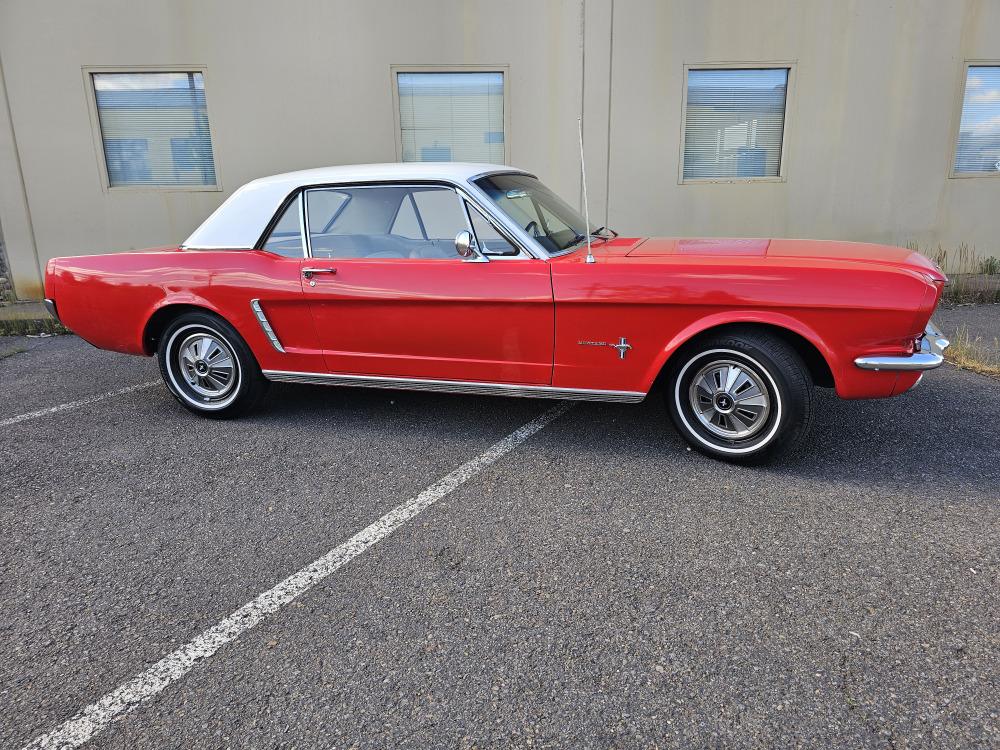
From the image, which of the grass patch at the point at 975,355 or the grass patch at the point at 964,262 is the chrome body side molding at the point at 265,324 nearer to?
the grass patch at the point at 975,355

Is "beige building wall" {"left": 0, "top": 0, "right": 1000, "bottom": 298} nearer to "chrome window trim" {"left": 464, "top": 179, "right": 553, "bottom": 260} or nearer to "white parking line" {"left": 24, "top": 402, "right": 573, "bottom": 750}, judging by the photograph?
"chrome window trim" {"left": 464, "top": 179, "right": 553, "bottom": 260}

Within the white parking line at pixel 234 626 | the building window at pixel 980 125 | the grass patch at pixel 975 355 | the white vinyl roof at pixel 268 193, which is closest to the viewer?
the white parking line at pixel 234 626

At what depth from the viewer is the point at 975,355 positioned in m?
5.25

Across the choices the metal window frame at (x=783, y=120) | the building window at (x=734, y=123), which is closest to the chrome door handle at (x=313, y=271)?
the metal window frame at (x=783, y=120)

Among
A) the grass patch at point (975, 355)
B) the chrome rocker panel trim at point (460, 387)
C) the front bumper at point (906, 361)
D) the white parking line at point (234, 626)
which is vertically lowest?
the white parking line at point (234, 626)

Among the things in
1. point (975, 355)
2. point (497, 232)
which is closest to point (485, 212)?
point (497, 232)

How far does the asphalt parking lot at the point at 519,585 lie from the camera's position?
6.47 feet

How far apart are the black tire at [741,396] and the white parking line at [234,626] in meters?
1.10

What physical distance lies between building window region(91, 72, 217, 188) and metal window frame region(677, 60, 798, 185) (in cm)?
553

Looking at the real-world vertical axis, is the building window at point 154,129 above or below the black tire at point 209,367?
above

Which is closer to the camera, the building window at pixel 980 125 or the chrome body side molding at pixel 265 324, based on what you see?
the chrome body side molding at pixel 265 324

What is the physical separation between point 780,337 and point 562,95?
534 centimetres

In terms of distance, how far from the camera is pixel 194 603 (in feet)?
8.32

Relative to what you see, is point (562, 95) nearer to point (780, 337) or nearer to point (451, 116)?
point (451, 116)
